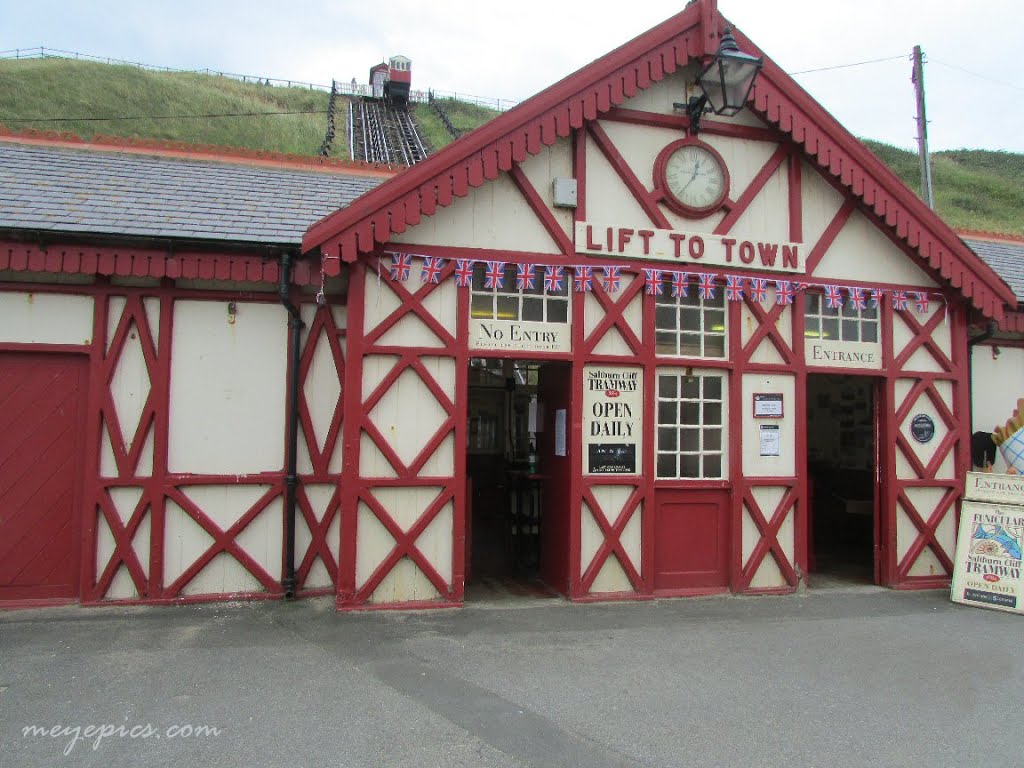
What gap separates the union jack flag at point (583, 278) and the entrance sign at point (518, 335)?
1.31 ft

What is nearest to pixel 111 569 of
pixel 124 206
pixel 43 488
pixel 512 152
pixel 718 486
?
pixel 43 488

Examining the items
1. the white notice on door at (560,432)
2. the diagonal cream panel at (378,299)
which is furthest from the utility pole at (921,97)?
the diagonal cream panel at (378,299)

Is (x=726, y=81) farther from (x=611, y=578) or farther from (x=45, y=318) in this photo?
(x=45, y=318)

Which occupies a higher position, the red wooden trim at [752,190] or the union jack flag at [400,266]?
the red wooden trim at [752,190]

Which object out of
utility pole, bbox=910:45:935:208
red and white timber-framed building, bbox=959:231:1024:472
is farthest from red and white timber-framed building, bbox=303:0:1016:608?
utility pole, bbox=910:45:935:208

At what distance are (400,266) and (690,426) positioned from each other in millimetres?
3344

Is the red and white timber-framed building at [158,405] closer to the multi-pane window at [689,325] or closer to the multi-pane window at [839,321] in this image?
the multi-pane window at [689,325]

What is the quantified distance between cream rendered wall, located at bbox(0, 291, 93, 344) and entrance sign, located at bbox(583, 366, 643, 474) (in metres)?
4.78

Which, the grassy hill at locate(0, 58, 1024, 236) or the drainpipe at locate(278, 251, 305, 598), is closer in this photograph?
the drainpipe at locate(278, 251, 305, 598)

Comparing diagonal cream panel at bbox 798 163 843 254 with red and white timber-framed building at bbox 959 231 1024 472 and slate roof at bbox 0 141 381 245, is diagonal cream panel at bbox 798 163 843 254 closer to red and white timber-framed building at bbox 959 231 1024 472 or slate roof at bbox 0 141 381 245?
red and white timber-framed building at bbox 959 231 1024 472

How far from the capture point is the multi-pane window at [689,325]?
7.52m

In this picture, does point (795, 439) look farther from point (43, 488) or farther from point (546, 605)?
point (43, 488)

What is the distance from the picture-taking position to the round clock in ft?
24.5

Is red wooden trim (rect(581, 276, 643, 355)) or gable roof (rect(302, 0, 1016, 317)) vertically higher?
gable roof (rect(302, 0, 1016, 317))
